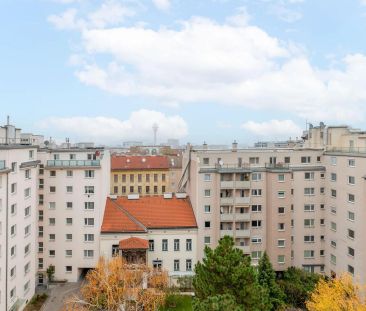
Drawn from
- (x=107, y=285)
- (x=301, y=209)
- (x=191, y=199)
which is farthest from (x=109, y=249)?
(x=301, y=209)

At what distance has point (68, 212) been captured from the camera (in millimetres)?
55969

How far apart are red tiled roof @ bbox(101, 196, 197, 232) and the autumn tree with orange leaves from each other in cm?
1303

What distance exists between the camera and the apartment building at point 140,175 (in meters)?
102

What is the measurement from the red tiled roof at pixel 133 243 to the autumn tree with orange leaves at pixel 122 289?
9316mm

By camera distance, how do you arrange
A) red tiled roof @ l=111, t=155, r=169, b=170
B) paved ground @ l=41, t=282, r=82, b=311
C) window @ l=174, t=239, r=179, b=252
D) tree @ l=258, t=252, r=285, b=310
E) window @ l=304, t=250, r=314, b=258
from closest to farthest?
tree @ l=258, t=252, r=285, b=310 → paved ground @ l=41, t=282, r=82, b=311 → window @ l=174, t=239, r=179, b=252 → window @ l=304, t=250, r=314, b=258 → red tiled roof @ l=111, t=155, r=169, b=170

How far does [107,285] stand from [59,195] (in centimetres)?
2372

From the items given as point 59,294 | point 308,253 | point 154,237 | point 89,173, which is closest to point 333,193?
point 308,253

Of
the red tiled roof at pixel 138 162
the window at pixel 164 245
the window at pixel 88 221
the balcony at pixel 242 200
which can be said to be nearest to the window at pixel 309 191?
the balcony at pixel 242 200

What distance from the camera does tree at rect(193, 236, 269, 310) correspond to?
32.2m

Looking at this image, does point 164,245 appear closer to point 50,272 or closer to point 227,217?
point 227,217

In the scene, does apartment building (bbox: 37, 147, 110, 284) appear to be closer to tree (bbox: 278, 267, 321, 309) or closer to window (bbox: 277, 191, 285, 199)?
window (bbox: 277, 191, 285, 199)

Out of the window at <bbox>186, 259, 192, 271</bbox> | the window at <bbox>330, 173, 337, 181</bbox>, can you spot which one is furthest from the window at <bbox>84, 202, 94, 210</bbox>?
the window at <bbox>330, 173, 337, 181</bbox>

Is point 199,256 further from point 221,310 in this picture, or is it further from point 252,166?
point 221,310

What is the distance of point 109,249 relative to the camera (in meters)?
54.7
